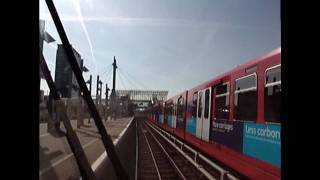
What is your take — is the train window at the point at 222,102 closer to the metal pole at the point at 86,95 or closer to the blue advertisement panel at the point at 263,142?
the blue advertisement panel at the point at 263,142

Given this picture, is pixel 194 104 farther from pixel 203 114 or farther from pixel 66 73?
pixel 66 73

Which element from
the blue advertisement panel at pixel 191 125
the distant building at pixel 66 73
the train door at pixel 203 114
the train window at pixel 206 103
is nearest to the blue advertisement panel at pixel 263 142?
the distant building at pixel 66 73

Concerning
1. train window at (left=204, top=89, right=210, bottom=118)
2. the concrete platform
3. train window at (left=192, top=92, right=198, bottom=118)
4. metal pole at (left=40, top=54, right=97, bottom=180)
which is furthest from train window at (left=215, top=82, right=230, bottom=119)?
metal pole at (left=40, top=54, right=97, bottom=180)

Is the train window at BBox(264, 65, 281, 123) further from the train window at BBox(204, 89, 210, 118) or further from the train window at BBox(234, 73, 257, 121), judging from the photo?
the train window at BBox(204, 89, 210, 118)

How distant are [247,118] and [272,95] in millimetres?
2033

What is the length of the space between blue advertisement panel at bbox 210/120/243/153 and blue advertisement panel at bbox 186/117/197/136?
214 inches

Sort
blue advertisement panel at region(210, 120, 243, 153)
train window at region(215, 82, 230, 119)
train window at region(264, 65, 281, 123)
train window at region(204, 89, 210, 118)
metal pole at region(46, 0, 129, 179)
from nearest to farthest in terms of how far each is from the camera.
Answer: metal pole at region(46, 0, 129, 179)
train window at region(264, 65, 281, 123)
blue advertisement panel at region(210, 120, 243, 153)
train window at region(215, 82, 230, 119)
train window at region(204, 89, 210, 118)

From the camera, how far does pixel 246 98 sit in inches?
447

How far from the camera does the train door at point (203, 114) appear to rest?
57.0 feet

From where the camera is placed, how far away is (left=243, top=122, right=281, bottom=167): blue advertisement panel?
8474 mm

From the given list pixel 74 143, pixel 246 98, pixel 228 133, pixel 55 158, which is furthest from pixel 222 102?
pixel 74 143

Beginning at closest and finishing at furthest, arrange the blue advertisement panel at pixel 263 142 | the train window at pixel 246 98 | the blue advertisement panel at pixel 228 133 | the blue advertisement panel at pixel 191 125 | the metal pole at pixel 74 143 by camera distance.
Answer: the metal pole at pixel 74 143 < the blue advertisement panel at pixel 263 142 < the train window at pixel 246 98 < the blue advertisement panel at pixel 228 133 < the blue advertisement panel at pixel 191 125
